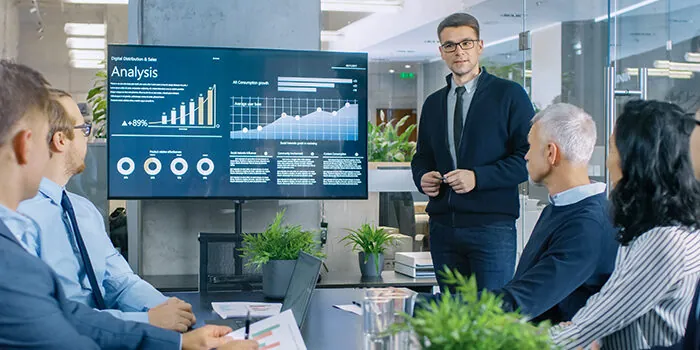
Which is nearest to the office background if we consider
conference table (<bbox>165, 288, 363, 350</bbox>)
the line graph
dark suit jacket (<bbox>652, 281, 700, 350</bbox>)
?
the line graph

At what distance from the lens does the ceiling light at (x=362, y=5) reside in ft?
16.4

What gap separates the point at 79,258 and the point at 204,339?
84 centimetres

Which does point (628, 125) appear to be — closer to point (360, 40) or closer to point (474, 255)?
point (474, 255)

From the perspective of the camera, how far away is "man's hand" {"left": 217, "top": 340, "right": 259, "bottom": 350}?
68.8 inches

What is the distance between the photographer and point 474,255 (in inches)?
129

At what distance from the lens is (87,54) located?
6.57 m

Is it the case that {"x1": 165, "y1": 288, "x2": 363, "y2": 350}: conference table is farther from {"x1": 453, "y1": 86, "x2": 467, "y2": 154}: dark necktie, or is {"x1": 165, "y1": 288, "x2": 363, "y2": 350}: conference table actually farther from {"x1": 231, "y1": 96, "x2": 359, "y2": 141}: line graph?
{"x1": 231, "y1": 96, "x2": 359, "y2": 141}: line graph

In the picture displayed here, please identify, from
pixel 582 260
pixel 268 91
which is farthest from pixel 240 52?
pixel 582 260

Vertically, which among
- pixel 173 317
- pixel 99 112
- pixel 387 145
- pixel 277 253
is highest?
pixel 99 112

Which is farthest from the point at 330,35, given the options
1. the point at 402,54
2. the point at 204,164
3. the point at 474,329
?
the point at 474,329

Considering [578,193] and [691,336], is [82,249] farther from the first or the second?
[691,336]

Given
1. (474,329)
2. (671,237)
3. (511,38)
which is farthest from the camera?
(511,38)

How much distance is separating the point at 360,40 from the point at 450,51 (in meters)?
1.66

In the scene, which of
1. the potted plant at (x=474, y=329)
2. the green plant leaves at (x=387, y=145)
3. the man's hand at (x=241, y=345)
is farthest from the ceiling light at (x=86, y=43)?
the potted plant at (x=474, y=329)
